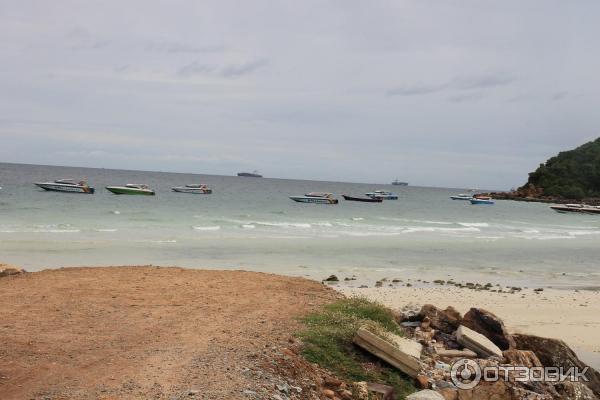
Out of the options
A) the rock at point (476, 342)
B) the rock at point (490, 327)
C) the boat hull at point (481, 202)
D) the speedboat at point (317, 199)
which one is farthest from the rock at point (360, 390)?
the boat hull at point (481, 202)

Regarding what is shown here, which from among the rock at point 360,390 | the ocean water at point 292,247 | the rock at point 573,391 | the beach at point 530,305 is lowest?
the ocean water at point 292,247

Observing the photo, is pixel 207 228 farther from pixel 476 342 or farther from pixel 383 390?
pixel 383 390

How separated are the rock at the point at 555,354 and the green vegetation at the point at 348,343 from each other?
219 centimetres

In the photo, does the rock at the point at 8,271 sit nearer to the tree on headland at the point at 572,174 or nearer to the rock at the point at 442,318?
the rock at the point at 442,318

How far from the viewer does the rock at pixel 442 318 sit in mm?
9852

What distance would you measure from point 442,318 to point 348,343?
2.72 meters

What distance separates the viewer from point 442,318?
10.0 m

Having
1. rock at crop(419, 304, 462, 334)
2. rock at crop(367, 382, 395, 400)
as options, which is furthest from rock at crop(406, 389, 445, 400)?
rock at crop(419, 304, 462, 334)

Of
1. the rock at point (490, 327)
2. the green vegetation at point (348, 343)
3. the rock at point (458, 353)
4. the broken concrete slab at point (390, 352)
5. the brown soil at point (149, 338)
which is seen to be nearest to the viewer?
the brown soil at point (149, 338)

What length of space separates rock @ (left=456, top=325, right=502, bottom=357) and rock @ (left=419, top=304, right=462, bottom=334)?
1.95 ft

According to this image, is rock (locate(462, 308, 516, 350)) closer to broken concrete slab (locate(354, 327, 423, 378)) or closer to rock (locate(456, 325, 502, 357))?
rock (locate(456, 325, 502, 357))

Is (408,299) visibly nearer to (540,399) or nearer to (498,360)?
(498,360)

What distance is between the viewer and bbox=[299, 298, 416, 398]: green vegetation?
7.28 metres

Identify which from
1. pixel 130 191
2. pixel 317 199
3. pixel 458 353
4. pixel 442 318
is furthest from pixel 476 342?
pixel 317 199
